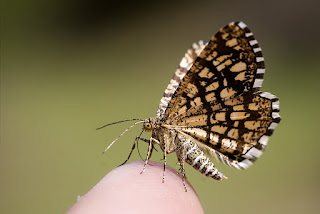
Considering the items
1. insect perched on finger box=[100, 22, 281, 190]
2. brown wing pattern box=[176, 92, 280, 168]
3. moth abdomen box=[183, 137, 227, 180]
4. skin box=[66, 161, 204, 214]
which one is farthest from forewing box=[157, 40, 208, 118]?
skin box=[66, 161, 204, 214]

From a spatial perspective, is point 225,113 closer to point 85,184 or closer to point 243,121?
point 243,121

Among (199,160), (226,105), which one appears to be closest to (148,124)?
(199,160)

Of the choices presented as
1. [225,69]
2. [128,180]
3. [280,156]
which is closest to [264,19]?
[280,156]

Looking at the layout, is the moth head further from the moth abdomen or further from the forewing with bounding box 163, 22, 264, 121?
the moth abdomen

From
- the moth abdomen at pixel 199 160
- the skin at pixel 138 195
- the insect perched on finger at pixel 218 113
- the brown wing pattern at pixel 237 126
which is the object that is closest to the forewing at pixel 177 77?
the insect perched on finger at pixel 218 113

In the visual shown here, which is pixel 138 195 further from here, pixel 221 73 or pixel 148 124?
pixel 221 73
